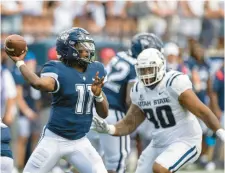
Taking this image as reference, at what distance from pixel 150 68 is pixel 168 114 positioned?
0.44 metres

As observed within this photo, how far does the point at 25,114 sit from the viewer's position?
12.3 m

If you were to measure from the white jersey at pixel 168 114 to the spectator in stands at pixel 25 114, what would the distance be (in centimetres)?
428

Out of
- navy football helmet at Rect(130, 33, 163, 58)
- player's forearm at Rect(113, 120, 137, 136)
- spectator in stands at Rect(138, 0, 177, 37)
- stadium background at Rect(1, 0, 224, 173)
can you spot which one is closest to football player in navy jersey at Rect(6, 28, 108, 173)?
player's forearm at Rect(113, 120, 137, 136)

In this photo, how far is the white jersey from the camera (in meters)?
8.01

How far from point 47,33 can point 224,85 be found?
281 centimetres

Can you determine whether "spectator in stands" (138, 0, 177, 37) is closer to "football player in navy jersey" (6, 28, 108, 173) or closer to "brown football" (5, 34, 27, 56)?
"football player in navy jersey" (6, 28, 108, 173)

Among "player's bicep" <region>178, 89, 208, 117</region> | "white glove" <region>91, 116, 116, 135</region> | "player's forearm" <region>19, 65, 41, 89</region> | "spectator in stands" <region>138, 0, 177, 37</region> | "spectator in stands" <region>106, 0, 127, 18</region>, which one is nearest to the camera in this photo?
"player's forearm" <region>19, 65, 41, 89</region>

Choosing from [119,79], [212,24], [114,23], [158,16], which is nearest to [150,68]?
[119,79]

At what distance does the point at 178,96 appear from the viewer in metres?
7.93

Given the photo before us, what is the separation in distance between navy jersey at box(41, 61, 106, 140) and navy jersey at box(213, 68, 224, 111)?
5790 millimetres

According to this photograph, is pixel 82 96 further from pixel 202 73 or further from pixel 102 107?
pixel 202 73

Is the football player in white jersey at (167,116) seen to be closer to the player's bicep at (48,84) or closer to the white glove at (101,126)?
the white glove at (101,126)

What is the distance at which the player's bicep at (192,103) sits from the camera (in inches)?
307

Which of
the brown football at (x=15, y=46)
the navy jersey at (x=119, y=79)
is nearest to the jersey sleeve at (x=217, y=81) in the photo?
the navy jersey at (x=119, y=79)
